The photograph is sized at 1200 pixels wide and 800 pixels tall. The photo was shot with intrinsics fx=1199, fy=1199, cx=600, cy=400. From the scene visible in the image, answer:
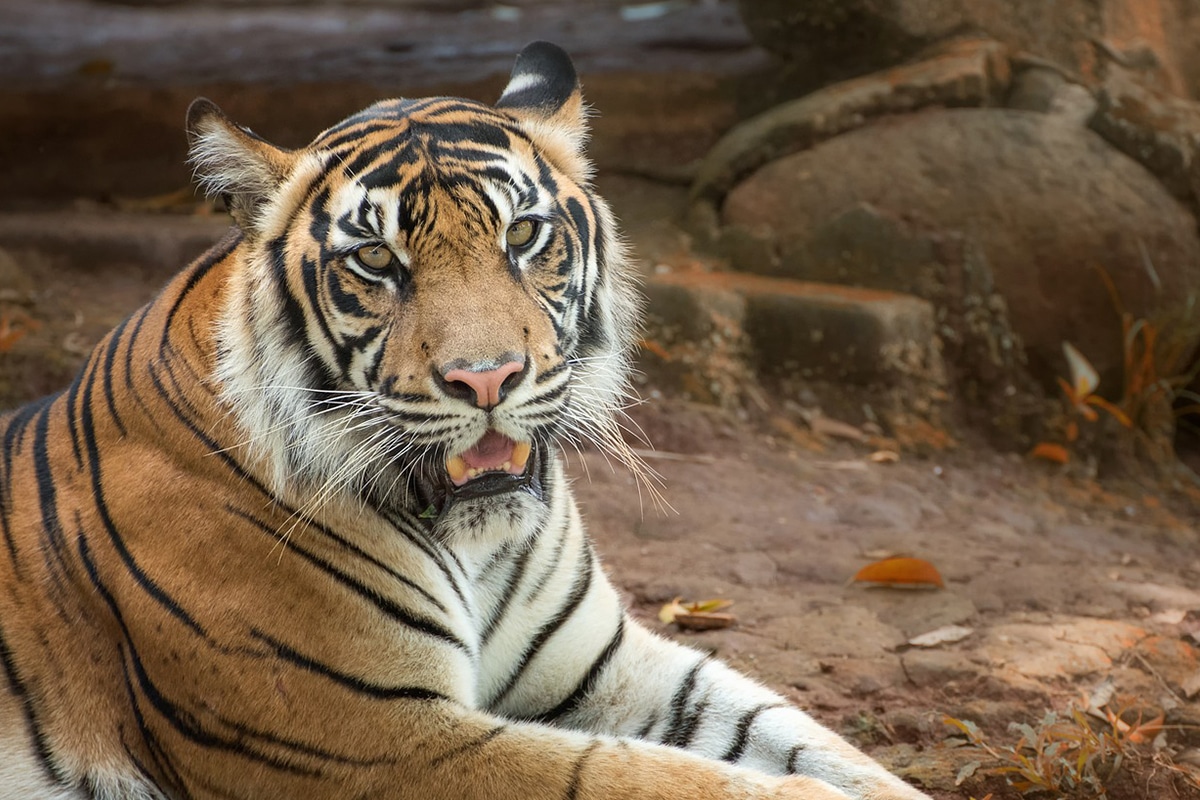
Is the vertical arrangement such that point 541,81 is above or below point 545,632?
above

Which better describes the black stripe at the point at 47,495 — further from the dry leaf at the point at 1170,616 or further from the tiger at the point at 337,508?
the dry leaf at the point at 1170,616

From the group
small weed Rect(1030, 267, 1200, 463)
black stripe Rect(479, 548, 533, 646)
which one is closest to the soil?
small weed Rect(1030, 267, 1200, 463)

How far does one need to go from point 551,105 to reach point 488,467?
881 millimetres

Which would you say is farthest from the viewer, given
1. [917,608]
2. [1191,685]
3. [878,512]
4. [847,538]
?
[878,512]

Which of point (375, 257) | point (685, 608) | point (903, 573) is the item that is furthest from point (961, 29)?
point (375, 257)

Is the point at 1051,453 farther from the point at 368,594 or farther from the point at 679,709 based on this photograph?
the point at 368,594

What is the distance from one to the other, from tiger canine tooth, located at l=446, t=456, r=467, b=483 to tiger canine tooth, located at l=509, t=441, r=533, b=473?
92 mm

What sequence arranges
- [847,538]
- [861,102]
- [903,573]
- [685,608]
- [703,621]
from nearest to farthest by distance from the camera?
[703,621] < [685,608] < [903,573] < [847,538] < [861,102]

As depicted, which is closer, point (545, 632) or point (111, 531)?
point (111, 531)

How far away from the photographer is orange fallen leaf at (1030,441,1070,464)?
16.4 feet

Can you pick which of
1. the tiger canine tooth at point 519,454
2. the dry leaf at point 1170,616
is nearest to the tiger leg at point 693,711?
the tiger canine tooth at point 519,454

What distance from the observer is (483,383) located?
6.65 feet

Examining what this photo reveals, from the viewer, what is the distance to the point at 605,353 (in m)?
2.55

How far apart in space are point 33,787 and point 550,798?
1.01 m
